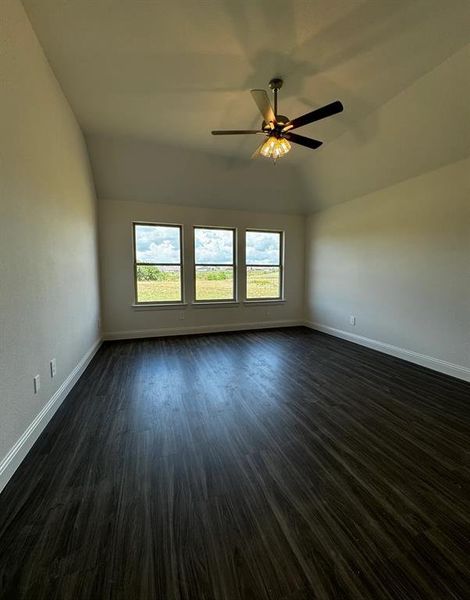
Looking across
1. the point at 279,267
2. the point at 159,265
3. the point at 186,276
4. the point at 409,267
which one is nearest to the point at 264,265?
the point at 279,267

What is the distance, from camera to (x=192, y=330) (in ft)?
17.7

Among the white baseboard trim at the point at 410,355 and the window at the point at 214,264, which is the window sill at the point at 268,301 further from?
the white baseboard trim at the point at 410,355

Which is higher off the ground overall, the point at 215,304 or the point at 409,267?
the point at 409,267

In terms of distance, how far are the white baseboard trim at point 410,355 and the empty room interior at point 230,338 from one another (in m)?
0.04

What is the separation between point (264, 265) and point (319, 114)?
372 cm

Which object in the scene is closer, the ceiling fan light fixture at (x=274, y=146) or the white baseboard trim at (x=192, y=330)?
the ceiling fan light fixture at (x=274, y=146)

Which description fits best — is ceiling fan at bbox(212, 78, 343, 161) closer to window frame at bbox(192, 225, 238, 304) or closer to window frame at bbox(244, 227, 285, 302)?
window frame at bbox(192, 225, 238, 304)

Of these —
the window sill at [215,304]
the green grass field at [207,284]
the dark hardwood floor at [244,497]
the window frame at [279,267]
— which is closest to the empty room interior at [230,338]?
the dark hardwood floor at [244,497]

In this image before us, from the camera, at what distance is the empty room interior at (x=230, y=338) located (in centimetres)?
121

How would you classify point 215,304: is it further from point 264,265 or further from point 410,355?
point 410,355

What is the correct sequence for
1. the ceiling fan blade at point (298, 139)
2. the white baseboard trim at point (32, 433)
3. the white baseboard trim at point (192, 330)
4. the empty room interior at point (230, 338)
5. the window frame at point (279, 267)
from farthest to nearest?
the window frame at point (279, 267)
the white baseboard trim at point (192, 330)
the ceiling fan blade at point (298, 139)
the white baseboard trim at point (32, 433)
the empty room interior at point (230, 338)

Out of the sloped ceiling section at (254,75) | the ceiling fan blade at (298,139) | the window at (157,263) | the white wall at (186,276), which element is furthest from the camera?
the window at (157,263)

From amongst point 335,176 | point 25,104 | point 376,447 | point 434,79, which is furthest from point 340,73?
point 376,447

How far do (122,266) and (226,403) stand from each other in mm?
3491
